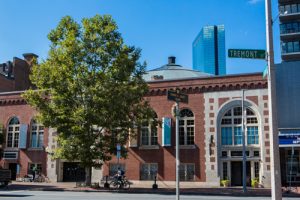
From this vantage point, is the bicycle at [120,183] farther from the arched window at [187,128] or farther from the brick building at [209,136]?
the arched window at [187,128]

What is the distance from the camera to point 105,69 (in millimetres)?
30328

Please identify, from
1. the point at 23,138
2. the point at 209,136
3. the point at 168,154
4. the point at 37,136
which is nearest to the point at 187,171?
the point at 168,154

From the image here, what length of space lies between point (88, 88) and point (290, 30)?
46565mm

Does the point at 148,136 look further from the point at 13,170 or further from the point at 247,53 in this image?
the point at 247,53

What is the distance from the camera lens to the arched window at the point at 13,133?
Result: 42594 millimetres

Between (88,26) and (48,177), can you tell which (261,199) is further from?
(48,177)

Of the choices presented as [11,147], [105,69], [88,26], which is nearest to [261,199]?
[105,69]

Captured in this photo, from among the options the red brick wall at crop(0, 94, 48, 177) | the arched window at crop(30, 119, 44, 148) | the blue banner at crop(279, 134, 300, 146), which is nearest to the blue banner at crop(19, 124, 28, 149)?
the red brick wall at crop(0, 94, 48, 177)

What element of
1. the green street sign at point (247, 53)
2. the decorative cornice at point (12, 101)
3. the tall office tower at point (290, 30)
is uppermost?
the tall office tower at point (290, 30)

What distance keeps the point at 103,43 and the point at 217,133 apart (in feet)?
41.5

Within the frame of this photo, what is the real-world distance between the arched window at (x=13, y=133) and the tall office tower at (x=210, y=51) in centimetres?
10499

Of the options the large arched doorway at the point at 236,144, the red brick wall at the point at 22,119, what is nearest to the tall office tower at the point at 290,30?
the large arched doorway at the point at 236,144

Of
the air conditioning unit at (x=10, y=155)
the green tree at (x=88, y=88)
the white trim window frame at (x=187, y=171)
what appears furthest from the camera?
the air conditioning unit at (x=10, y=155)

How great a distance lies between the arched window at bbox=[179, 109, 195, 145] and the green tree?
21.2ft
